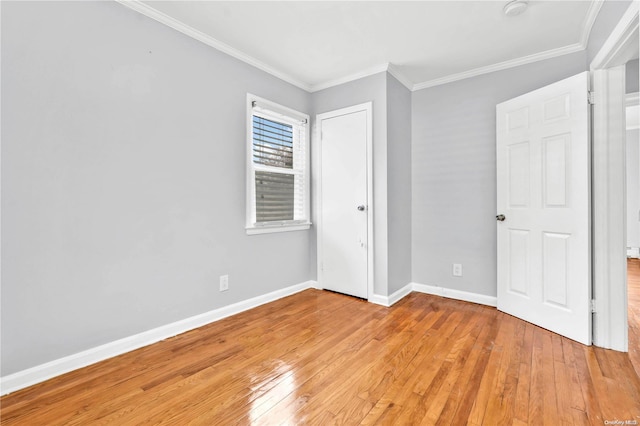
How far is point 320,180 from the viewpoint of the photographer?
3.68 m

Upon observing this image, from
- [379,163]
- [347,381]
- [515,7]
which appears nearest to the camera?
[347,381]

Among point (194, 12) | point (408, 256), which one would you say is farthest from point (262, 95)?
point (408, 256)

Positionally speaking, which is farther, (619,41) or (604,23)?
(604,23)

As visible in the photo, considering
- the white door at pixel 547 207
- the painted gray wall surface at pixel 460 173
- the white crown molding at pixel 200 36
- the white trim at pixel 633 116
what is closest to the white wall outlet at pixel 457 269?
the painted gray wall surface at pixel 460 173

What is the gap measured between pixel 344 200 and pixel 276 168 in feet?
2.81

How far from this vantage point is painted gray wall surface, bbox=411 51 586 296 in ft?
10.3

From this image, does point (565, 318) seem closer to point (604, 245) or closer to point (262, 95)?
point (604, 245)

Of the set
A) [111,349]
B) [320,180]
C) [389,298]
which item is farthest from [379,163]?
[111,349]

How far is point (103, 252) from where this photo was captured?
2.05 m

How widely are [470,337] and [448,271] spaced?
3.73ft

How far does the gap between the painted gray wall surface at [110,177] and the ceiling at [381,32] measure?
0.31 metres

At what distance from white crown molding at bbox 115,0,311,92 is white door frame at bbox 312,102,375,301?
0.64 metres

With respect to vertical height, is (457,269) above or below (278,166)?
below

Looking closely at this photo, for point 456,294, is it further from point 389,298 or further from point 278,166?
point 278,166
